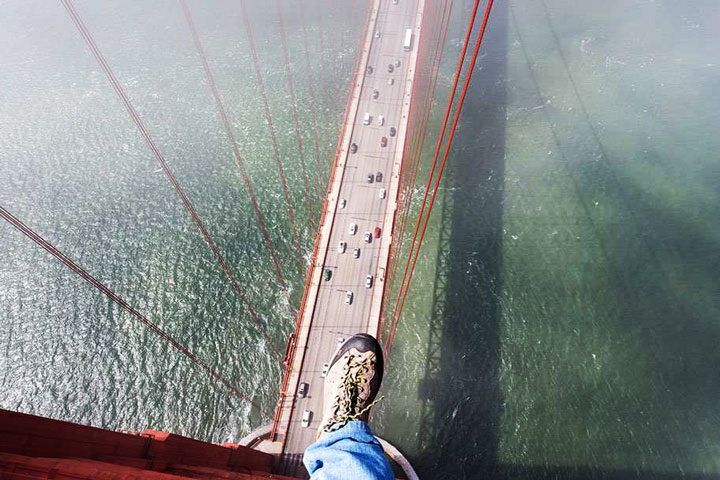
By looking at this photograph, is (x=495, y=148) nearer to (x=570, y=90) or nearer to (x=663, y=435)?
(x=570, y=90)

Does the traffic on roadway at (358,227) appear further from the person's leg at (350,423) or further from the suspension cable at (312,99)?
the person's leg at (350,423)

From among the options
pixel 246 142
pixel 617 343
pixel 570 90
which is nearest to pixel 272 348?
pixel 246 142

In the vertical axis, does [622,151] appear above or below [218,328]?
above

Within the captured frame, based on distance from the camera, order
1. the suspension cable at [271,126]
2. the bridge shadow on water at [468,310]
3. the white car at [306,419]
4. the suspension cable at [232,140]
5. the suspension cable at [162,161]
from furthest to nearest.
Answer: the suspension cable at [271,126] < the suspension cable at [232,140] < the suspension cable at [162,161] < the bridge shadow on water at [468,310] < the white car at [306,419]

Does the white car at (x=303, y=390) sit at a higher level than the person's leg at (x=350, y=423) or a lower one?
lower

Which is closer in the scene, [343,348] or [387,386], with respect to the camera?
[343,348]

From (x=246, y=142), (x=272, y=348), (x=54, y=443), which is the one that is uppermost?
(x=246, y=142)

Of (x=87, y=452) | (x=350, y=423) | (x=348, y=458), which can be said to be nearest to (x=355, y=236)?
(x=350, y=423)

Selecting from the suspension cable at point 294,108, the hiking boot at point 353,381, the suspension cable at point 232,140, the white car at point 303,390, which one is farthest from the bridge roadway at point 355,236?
the hiking boot at point 353,381
